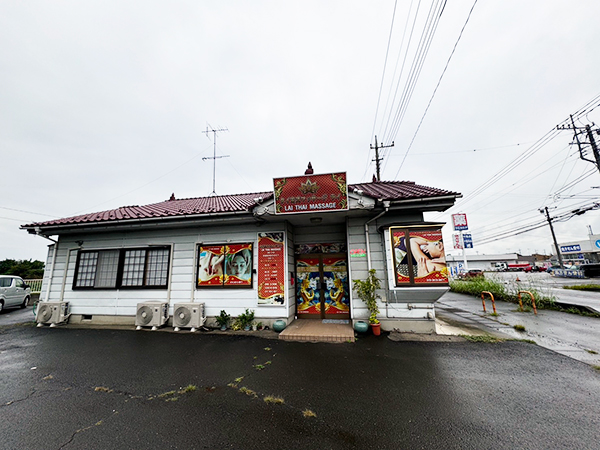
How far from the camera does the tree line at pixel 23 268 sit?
17.2 m

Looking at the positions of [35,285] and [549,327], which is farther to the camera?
[35,285]

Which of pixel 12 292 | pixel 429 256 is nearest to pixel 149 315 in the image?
pixel 429 256

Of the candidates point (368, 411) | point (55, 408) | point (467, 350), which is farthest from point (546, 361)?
point (55, 408)

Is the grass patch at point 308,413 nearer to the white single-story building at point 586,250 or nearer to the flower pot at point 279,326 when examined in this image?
the flower pot at point 279,326

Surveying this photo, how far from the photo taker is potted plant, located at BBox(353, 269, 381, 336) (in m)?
5.64

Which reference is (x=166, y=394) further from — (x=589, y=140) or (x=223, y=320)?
(x=589, y=140)

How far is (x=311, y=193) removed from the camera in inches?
225

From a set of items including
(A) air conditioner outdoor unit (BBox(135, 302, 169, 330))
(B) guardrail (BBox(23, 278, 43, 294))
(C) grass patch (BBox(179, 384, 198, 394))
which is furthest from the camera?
(B) guardrail (BBox(23, 278, 43, 294))

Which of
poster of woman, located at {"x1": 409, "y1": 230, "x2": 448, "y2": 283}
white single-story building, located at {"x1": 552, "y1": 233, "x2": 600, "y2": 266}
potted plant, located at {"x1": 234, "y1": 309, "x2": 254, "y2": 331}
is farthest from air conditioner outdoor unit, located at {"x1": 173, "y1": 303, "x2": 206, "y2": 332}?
white single-story building, located at {"x1": 552, "y1": 233, "x2": 600, "y2": 266}

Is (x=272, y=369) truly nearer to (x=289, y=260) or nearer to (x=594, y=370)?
(x=289, y=260)

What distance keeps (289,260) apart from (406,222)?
3371mm

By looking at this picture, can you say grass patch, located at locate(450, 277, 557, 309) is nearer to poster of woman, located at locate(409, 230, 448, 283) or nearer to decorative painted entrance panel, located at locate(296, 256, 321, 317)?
poster of woman, located at locate(409, 230, 448, 283)

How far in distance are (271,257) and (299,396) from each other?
3816 mm

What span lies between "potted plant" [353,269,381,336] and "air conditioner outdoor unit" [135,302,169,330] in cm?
555
